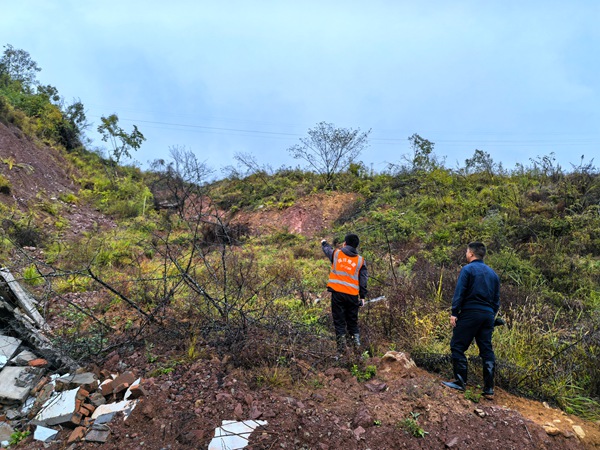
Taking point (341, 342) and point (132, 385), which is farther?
point (341, 342)

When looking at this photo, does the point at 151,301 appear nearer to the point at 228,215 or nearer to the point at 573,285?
→ the point at 573,285

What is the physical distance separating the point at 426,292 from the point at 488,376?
2.68 meters

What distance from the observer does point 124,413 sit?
350 cm

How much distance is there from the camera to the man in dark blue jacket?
4.02 m

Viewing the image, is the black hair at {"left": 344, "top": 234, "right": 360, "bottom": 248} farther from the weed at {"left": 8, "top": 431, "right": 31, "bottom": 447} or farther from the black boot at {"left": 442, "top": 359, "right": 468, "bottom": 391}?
the weed at {"left": 8, "top": 431, "right": 31, "bottom": 447}

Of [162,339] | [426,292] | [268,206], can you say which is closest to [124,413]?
[162,339]

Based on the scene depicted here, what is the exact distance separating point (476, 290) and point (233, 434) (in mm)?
2863

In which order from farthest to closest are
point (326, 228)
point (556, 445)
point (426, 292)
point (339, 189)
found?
point (339, 189), point (326, 228), point (426, 292), point (556, 445)

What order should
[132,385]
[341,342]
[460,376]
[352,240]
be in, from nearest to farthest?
[132,385]
[460,376]
[341,342]
[352,240]

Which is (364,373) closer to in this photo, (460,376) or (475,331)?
(460,376)

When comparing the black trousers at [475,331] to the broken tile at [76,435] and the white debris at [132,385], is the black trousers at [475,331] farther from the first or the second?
the broken tile at [76,435]

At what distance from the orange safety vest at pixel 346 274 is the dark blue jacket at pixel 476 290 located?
4.41 ft

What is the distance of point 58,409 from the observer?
3686 mm

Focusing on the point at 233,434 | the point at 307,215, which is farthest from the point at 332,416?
the point at 307,215
